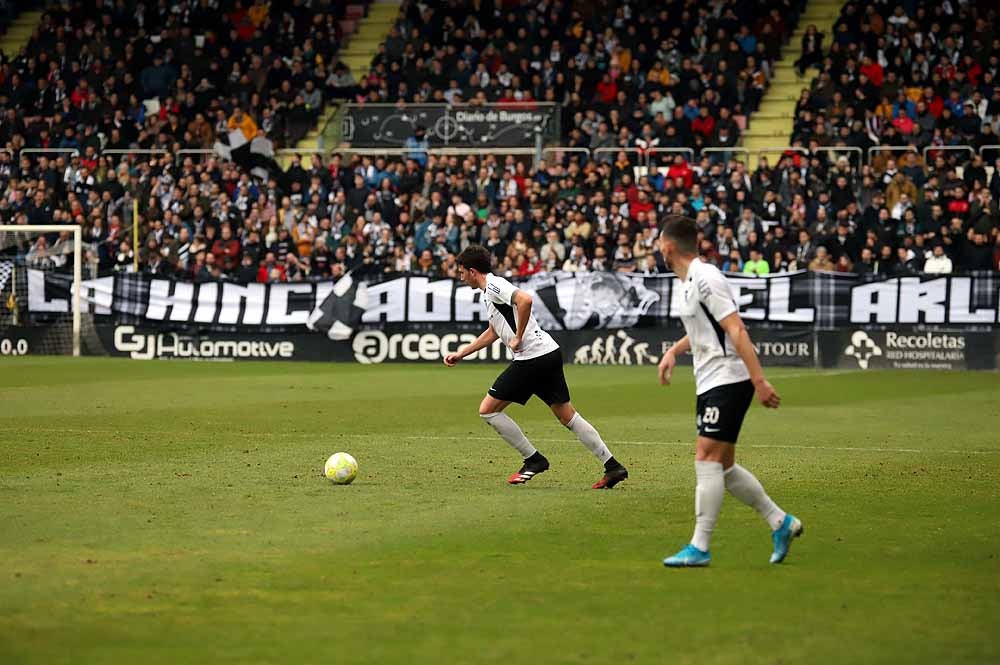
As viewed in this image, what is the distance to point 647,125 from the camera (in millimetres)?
32094

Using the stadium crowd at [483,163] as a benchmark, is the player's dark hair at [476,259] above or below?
below

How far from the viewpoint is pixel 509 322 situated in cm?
1209

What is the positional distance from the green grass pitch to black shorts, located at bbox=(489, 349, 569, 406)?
71cm

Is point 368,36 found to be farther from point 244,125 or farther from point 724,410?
point 724,410

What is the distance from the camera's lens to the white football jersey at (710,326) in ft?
26.4

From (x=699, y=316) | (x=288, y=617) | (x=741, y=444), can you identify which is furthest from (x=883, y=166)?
(x=288, y=617)

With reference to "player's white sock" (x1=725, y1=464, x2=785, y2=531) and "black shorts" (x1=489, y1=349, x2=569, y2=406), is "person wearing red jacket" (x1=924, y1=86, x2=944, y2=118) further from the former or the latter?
"player's white sock" (x1=725, y1=464, x2=785, y2=531)

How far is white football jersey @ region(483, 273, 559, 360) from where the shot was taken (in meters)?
11.9

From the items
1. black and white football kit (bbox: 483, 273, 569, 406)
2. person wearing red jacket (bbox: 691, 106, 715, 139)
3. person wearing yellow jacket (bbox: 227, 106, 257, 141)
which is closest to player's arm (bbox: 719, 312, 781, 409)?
black and white football kit (bbox: 483, 273, 569, 406)

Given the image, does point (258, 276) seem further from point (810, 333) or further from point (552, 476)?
point (552, 476)

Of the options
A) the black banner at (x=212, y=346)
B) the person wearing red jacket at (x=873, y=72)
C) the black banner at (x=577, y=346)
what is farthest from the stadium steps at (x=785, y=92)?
the black banner at (x=212, y=346)

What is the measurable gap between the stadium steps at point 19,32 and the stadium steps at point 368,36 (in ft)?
30.1

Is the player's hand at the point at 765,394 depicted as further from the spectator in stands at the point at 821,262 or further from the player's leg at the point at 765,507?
the spectator in stands at the point at 821,262

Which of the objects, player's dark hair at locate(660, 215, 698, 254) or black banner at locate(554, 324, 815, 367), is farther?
black banner at locate(554, 324, 815, 367)
